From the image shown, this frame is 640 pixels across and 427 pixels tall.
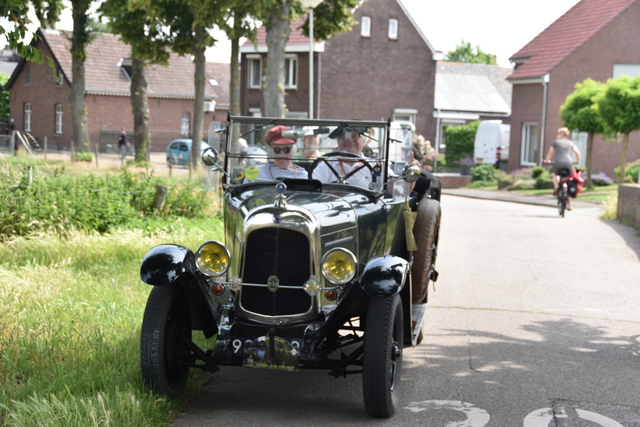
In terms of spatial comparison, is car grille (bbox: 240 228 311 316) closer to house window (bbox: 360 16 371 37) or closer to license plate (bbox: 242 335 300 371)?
license plate (bbox: 242 335 300 371)

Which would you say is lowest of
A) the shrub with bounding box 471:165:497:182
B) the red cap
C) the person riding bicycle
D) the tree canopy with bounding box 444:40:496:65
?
the shrub with bounding box 471:165:497:182

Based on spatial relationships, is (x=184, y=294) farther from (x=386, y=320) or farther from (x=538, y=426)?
(x=538, y=426)

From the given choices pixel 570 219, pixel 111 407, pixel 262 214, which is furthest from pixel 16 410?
pixel 570 219

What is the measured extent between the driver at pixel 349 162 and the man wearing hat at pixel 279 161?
153 mm

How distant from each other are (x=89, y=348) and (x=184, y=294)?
3.35 feet

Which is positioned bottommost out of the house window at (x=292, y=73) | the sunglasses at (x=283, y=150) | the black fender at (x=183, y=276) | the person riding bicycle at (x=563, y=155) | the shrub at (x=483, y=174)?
the shrub at (x=483, y=174)

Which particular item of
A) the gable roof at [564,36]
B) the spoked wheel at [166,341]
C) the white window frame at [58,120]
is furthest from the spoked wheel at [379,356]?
the white window frame at [58,120]

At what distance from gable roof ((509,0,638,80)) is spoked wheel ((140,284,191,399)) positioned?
3461 cm

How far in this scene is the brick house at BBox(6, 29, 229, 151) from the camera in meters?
56.6

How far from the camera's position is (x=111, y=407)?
188 inches

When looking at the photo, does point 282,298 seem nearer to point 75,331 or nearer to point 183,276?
point 183,276

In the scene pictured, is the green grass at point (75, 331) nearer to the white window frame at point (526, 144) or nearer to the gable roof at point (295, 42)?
the white window frame at point (526, 144)

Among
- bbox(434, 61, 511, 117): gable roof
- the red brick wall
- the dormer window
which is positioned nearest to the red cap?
the red brick wall

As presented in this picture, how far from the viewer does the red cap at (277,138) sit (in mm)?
6801
